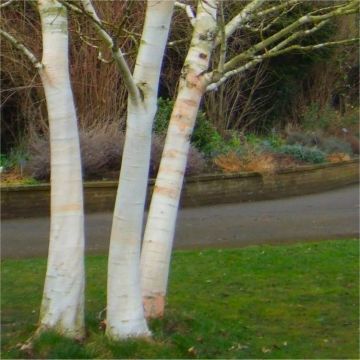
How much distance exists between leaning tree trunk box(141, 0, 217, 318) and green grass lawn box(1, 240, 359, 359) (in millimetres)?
283

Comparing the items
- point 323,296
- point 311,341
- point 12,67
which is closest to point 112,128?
point 12,67

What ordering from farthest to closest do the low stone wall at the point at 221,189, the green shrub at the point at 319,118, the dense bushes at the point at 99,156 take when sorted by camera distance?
the green shrub at the point at 319,118, the dense bushes at the point at 99,156, the low stone wall at the point at 221,189

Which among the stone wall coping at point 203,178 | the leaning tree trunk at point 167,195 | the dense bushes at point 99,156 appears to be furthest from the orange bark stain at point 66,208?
the dense bushes at point 99,156

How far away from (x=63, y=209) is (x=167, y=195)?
811mm

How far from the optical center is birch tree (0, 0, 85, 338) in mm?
6273

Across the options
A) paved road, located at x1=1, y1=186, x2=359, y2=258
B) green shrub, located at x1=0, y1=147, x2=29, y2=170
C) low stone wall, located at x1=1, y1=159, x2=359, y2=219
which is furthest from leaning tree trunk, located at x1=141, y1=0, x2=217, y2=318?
green shrub, located at x1=0, y1=147, x2=29, y2=170

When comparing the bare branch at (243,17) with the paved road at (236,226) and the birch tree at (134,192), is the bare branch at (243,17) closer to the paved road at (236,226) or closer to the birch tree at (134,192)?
the birch tree at (134,192)

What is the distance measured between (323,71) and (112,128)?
Result: 9165 mm

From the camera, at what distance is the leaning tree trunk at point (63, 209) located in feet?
20.6

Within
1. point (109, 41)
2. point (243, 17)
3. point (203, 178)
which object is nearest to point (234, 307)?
point (243, 17)

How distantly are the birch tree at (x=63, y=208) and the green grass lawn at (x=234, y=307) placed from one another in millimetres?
186

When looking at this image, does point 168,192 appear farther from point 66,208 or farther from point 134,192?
point 66,208

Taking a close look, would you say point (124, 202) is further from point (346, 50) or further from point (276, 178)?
point (346, 50)

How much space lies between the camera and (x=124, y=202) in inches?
242
